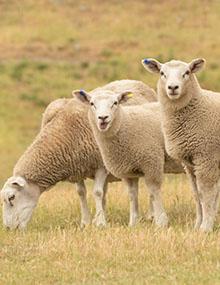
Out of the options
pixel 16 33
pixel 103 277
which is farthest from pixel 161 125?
pixel 16 33

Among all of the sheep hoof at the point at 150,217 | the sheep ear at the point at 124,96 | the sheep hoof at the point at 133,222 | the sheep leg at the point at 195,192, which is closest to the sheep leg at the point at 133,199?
the sheep hoof at the point at 133,222

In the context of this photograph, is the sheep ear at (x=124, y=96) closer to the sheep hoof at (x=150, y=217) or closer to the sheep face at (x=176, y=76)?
the sheep face at (x=176, y=76)

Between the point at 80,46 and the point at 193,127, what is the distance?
25496 millimetres

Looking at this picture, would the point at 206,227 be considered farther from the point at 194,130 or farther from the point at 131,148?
the point at 131,148

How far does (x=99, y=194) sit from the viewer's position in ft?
43.8

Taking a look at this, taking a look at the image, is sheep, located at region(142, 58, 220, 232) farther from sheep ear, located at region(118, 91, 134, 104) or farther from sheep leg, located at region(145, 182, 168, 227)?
→ sheep leg, located at region(145, 182, 168, 227)

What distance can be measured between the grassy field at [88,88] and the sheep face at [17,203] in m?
0.20

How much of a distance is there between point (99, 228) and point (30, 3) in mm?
31102

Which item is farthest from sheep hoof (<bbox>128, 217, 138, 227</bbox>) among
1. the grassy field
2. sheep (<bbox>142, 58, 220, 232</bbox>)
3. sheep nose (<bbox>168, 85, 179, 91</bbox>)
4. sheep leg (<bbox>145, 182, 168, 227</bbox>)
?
sheep nose (<bbox>168, 85, 179, 91</bbox>)

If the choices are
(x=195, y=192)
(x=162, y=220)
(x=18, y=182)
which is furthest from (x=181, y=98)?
(x=18, y=182)

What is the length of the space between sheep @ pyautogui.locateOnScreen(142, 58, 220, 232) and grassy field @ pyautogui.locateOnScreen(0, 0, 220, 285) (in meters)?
0.55

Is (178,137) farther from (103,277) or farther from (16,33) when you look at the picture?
(16,33)

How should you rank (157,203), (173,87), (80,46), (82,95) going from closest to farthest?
(173,87) < (82,95) < (157,203) < (80,46)

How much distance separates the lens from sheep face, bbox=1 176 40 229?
42.7ft
